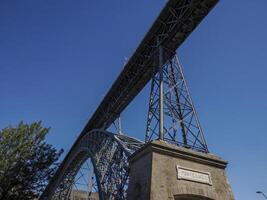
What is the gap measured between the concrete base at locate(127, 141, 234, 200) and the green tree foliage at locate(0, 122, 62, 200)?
477 inches

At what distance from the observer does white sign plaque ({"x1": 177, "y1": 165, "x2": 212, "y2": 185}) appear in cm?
768

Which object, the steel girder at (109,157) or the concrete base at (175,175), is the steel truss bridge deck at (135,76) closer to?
the steel girder at (109,157)

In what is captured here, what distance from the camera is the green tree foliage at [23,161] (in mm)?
16859

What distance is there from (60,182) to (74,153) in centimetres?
655

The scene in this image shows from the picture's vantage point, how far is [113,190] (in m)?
13.3

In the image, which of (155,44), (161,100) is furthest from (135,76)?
(161,100)

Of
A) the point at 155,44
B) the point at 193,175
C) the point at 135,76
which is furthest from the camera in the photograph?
the point at 135,76

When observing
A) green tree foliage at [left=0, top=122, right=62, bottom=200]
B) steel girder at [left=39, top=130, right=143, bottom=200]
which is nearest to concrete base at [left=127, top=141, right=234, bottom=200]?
steel girder at [left=39, top=130, right=143, bottom=200]

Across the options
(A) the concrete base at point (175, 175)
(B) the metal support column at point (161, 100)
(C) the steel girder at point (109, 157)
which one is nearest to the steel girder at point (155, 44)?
(B) the metal support column at point (161, 100)

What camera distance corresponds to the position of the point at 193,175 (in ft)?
25.6

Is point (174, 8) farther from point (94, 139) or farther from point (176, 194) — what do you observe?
point (94, 139)

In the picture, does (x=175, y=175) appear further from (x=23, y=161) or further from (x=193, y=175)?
(x=23, y=161)

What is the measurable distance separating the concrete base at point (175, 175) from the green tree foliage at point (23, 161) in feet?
39.8

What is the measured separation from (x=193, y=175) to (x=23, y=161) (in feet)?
46.5
